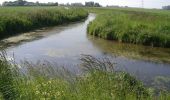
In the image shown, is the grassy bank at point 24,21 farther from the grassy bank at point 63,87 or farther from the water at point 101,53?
the grassy bank at point 63,87

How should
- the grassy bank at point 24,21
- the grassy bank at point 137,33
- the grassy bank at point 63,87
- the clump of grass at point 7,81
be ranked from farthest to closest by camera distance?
the grassy bank at point 24,21 < the grassy bank at point 137,33 < the clump of grass at point 7,81 < the grassy bank at point 63,87

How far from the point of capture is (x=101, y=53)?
59.5 feet

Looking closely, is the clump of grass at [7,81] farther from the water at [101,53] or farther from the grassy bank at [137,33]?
the grassy bank at [137,33]

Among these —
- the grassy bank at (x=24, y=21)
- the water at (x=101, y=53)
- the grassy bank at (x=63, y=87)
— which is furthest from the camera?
the grassy bank at (x=24, y=21)

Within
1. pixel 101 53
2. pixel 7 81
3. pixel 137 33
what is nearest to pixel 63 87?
pixel 7 81

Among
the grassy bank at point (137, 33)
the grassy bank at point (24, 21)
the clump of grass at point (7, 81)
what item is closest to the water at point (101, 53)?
the grassy bank at point (137, 33)

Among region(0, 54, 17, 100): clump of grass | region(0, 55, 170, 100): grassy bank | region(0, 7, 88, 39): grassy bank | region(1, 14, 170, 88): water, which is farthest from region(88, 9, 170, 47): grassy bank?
region(0, 54, 17, 100): clump of grass

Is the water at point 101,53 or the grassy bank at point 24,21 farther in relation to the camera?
the grassy bank at point 24,21

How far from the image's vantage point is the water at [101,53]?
14.2 metres

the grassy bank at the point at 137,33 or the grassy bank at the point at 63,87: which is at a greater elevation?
the grassy bank at the point at 63,87

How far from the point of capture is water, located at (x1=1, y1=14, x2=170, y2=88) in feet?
46.5

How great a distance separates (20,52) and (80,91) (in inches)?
454

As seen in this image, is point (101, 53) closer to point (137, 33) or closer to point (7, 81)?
point (137, 33)

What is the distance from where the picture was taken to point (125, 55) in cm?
1778
